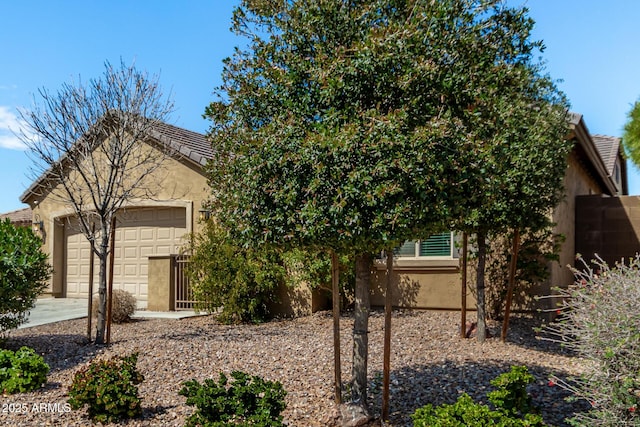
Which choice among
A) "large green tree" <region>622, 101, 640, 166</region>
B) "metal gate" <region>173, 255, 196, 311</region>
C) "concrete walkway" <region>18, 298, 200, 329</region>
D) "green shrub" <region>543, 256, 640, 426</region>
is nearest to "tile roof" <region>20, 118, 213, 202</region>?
"metal gate" <region>173, 255, 196, 311</region>

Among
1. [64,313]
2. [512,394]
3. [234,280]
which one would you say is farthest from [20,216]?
[512,394]

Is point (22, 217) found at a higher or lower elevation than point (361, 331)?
higher

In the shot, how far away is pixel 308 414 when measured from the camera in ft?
16.9

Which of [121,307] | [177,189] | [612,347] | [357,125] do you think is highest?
[177,189]

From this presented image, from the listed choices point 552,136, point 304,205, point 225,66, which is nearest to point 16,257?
point 225,66

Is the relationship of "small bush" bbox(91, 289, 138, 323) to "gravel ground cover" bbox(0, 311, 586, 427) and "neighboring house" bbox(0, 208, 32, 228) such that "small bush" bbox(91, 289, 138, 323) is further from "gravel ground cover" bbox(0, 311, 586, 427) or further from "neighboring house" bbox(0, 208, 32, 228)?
"neighboring house" bbox(0, 208, 32, 228)

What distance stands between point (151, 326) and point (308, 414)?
5.71 metres

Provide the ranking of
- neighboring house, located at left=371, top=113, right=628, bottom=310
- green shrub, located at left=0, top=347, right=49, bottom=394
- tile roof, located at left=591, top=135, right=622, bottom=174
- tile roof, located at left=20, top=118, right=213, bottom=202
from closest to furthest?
green shrub, located at left=0, top=347, right=49, bottom=394 → neighboring house, located at left=371, top=113, right=628, bottom=310 → tile roof, located at left=20, top=118, right=213, bottom=202 → tile roof, located at left=591, top=135, right=622, bottom=174

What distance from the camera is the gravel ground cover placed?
212 inches

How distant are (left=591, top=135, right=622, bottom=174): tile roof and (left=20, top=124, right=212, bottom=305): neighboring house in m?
12.9

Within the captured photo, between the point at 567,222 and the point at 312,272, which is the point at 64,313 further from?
the point at 567,222

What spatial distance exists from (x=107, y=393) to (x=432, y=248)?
7.34 m

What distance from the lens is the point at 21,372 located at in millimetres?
6152

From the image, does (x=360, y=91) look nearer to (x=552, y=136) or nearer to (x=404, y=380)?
(x=404, y=380)
